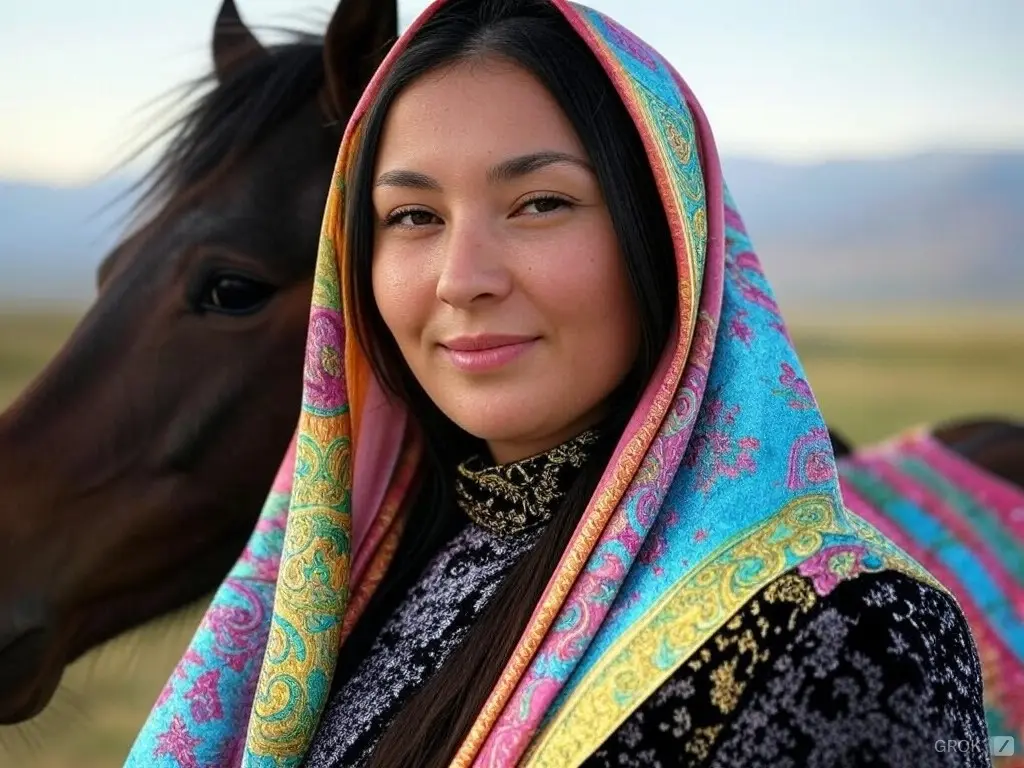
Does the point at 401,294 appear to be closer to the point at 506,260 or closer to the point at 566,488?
the point at 506,260

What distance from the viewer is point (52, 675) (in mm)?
1788

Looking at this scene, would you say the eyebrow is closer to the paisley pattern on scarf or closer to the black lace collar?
the black lace collar

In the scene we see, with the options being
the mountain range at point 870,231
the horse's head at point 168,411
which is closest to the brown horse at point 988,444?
the horse's head at point 168,411

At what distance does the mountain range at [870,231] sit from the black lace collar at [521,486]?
83.9ft

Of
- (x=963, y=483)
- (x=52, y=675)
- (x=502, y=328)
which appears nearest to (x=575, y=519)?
(x=502, y=328)

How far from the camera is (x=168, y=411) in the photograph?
178 centimetres

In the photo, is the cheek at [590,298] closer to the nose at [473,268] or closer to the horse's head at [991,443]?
the nose at [473,268]

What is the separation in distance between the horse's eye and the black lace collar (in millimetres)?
→ 664

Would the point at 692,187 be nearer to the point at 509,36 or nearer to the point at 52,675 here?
the point at 509,36

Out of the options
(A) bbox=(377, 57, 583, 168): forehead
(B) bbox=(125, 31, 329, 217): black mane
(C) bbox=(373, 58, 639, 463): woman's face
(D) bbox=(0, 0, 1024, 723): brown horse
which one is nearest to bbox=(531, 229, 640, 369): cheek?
(C) bbox=(373, 58, 639, 463): woman's face

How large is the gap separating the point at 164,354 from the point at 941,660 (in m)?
1.29

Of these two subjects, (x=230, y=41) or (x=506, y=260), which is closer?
(x=506, y=260)

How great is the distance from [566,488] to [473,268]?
10.9 inches

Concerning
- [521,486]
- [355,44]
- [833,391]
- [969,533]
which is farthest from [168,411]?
[833,391]
